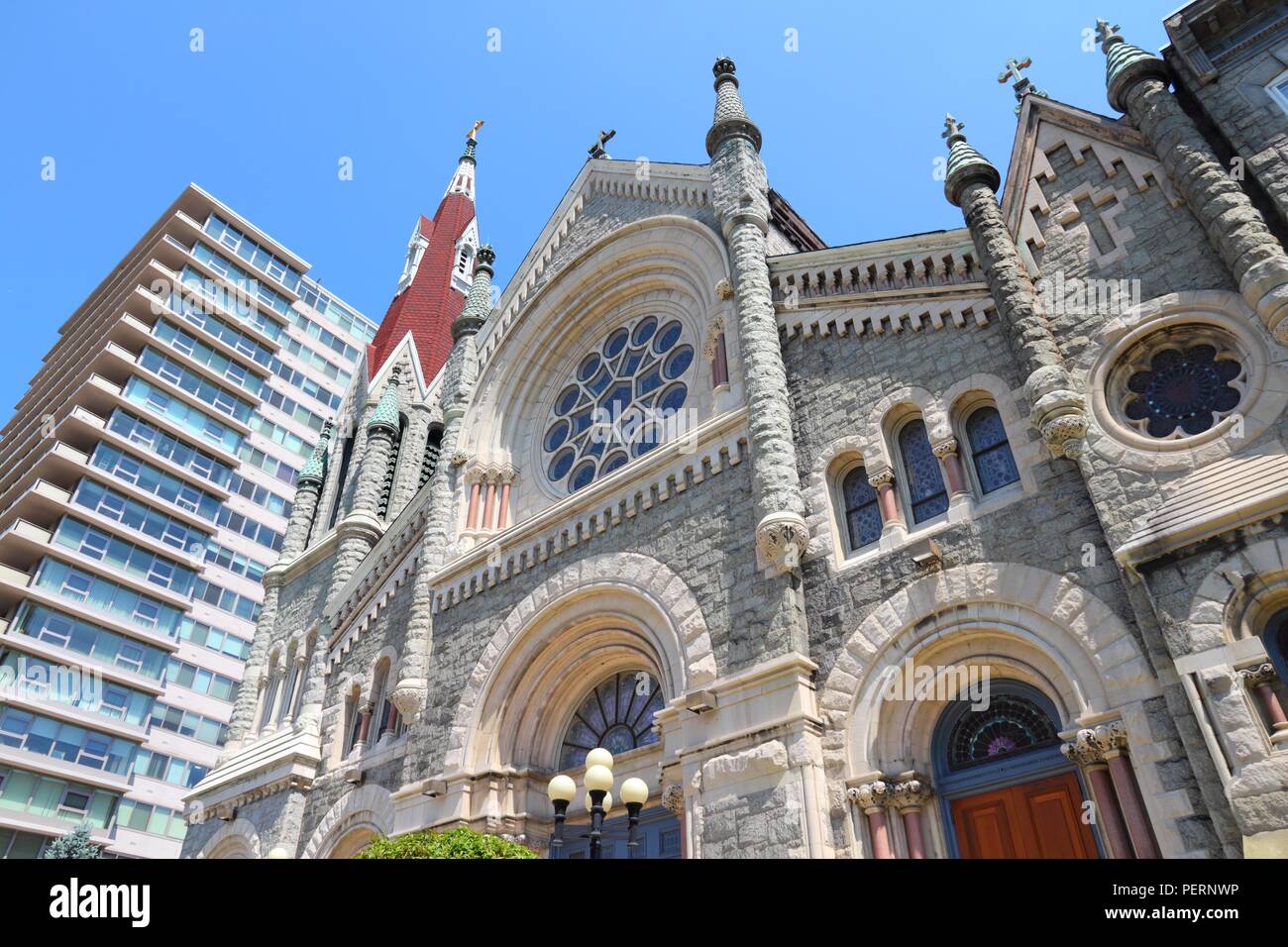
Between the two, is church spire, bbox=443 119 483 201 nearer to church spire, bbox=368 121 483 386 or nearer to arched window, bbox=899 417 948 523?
church spire, bbox=368 121 483 386

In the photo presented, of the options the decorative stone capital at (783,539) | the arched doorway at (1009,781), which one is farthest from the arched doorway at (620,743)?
the arched doorway at (1009,781)

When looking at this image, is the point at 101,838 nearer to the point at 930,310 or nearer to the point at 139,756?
the point at 139,756

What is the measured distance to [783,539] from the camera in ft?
38.3

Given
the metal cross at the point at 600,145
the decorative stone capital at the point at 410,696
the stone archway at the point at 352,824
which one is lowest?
the stone archway at the point at 352,824

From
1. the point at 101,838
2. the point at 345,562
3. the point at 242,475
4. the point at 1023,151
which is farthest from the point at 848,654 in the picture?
the point at 242,475

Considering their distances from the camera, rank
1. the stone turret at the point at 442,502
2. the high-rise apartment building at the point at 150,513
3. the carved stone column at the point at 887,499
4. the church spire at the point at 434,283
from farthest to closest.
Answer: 1. the high-rise apartment building at the point at 150,513
2. the church spire at the point at 434,283
3. the stone turret at the point at 442,502
4. the carved stone column at the point at 887,499

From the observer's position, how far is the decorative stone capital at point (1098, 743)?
27.8 feet

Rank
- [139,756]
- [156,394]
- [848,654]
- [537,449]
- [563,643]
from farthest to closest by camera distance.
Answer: [156,394] < [139,756] < [537,449] < [563,643] < [848,654]

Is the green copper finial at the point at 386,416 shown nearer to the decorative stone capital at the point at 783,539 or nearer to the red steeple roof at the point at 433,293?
the red steeple roof at the point at 433,293

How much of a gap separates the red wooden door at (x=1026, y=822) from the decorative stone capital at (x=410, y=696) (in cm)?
951

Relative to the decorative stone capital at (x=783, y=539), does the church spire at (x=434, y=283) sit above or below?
above

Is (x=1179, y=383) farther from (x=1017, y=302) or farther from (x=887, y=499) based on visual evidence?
(x=887, y=499)

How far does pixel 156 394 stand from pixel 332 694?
3718 centimetres
